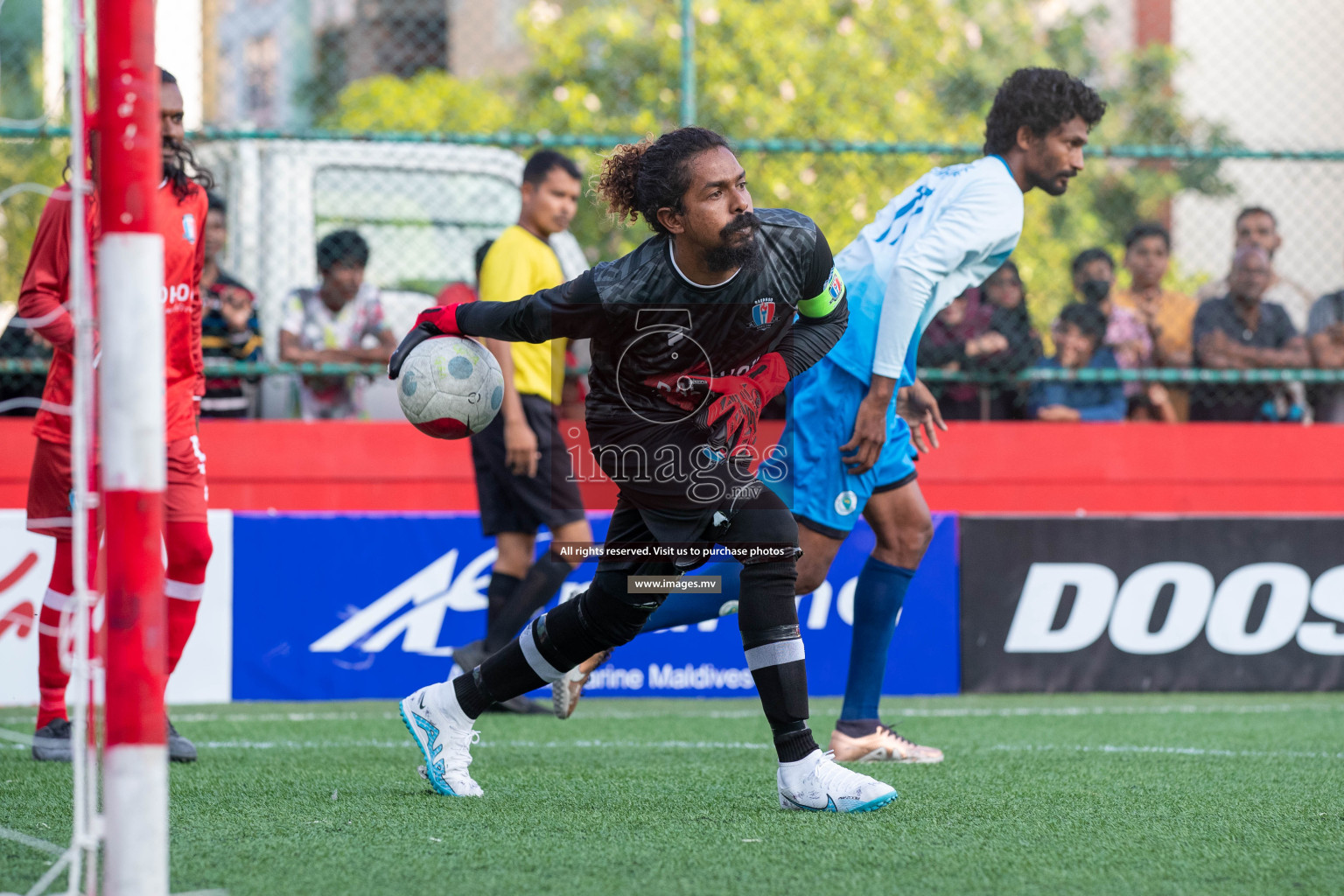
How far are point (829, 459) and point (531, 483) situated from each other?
1740 millimetres

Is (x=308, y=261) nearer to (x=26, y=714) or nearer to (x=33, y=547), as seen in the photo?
(x=33, y=547)

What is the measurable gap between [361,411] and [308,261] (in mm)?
1270

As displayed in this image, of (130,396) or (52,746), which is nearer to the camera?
(130,396)

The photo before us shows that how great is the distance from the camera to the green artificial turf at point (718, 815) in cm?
285

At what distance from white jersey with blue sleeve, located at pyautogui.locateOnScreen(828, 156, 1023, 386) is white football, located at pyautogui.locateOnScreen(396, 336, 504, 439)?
1217 millimetres

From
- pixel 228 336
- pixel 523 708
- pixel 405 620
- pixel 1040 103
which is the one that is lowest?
pixel 523 708

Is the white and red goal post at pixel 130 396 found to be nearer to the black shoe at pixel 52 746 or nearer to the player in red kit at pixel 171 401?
the player in red kit at pixel 171 401

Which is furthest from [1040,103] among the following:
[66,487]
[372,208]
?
[372,208]

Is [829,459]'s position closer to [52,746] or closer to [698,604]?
[698,604]

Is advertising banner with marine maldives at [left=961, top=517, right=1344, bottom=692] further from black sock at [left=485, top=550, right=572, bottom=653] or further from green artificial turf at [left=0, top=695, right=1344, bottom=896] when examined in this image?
black sock at [left=485, top=550, right=572, bottom=653]

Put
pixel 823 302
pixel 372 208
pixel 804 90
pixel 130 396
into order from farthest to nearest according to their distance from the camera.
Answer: pixel 804 90 < pixel 372 208 < pixel 823 302 < pixel 130 396

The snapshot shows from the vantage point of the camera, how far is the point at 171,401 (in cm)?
436

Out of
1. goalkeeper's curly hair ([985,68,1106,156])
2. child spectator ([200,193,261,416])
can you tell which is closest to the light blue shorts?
goalkeeper's curly hair ([985,68,1106,156])

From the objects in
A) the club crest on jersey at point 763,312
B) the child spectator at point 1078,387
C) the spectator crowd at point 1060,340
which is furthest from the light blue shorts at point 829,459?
the child spectator at point 1078,387
